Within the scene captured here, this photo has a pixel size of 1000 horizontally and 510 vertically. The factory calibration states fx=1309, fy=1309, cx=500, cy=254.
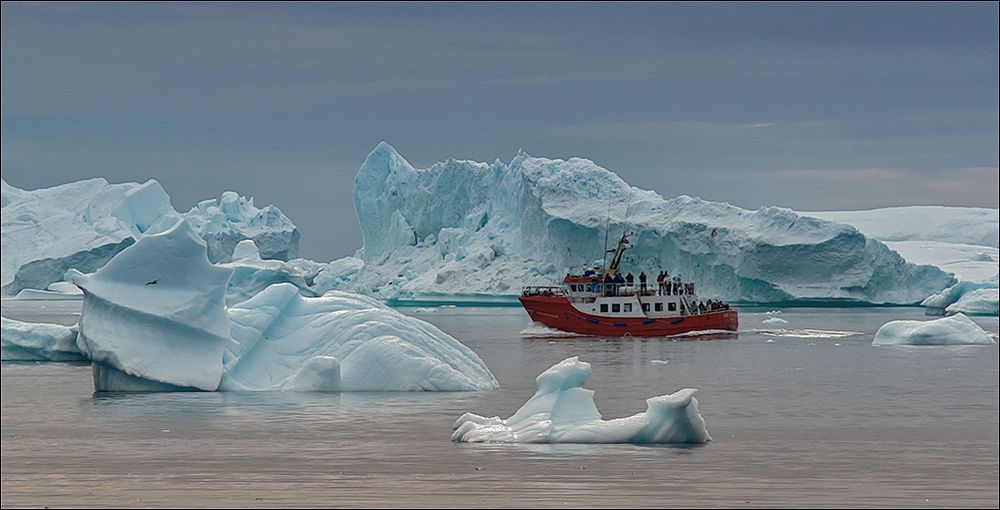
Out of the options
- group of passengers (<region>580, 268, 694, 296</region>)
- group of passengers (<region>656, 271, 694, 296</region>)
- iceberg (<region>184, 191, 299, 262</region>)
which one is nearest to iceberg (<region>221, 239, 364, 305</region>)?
iceberg (<region>184, 191, 299, 262</region>)

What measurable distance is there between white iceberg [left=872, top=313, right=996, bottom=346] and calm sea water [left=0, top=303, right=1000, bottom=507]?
9.78 meters

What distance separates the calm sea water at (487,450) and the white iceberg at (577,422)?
8.1 inches

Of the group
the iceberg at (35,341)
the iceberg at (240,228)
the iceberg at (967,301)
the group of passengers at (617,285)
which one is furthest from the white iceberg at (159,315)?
the iceberg at (240,228)

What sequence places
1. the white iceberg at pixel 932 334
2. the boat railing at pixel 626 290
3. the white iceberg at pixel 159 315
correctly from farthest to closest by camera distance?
1. the boat railing at pixel 626 290
2. the white iceberg at pixel 932 334
3. the white iceberg at pixel 159 315

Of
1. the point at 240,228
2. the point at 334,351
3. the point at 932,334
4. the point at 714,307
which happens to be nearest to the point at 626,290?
the point at 714,307

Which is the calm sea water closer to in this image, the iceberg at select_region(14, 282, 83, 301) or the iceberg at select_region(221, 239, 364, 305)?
the iceberg at select_region(221, 239, 364, 305)

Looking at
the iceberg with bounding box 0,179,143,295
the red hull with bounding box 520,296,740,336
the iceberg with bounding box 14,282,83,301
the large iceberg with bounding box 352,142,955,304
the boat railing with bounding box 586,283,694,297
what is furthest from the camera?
the iceberg with bounding box 14,282,83,301

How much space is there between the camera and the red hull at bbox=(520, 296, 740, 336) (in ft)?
126

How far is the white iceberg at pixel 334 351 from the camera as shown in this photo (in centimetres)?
1691

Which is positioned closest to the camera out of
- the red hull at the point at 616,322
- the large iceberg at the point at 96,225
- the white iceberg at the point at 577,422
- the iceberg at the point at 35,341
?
the white iceberg at the point at 577,422

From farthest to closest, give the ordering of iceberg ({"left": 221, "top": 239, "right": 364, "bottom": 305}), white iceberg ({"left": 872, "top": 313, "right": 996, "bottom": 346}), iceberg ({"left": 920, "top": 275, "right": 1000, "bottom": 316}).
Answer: iceberg ({"left": 221, "top": 239, "right": 364, "bottom": 305}), iceberg ({"left": 920, "top": 275, "right": 1000, "bottom": 316}), white iceberg ({"left": 872, "top": 313, "right": 996, "bottom": 346})

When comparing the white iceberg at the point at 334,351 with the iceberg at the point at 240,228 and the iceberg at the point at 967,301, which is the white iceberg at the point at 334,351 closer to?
the iceberg at the point at 967,301

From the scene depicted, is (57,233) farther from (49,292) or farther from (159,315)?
(159,315)

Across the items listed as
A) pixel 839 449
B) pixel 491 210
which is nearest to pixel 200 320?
pixel 839 449
